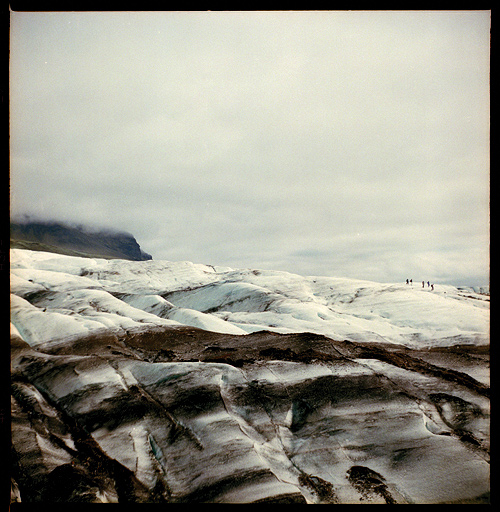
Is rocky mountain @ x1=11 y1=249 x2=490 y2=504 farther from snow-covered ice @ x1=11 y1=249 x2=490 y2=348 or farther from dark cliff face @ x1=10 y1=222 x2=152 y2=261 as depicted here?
dark cliff face @ x1=10 y1=222 x2=152 y2=261

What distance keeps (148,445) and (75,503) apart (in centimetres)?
147

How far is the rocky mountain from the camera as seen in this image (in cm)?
643

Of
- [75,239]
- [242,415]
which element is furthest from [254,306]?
[75,239]

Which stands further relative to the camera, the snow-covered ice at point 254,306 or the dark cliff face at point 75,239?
the dark cliff face at point 75,239

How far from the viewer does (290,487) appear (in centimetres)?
625

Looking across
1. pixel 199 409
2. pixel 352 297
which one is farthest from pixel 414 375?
pixel 352 297

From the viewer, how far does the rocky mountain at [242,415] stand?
6.43m

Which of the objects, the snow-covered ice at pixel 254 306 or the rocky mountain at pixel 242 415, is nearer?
the rocky mountain at pixel 242 415

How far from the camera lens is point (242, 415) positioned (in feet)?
25.6

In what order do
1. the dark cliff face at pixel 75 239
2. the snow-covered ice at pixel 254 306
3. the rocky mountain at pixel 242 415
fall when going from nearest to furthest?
1. the rocky mountain at pixel 242 415
2. the snow-covered ice at pixel 254 306
3. the dark cliff face at pixel 75 239

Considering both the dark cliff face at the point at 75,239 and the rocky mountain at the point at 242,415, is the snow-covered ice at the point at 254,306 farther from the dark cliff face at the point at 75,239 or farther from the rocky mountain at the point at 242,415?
the dark cliff face at the point at 75,239

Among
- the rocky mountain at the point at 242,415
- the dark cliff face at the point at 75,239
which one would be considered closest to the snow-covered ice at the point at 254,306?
the rocky mountain at the point at 242,415

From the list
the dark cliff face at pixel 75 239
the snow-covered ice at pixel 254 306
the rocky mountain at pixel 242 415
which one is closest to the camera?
the rocky mountain at pixel 242 415
